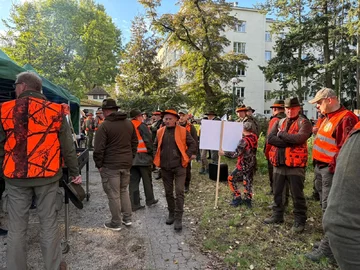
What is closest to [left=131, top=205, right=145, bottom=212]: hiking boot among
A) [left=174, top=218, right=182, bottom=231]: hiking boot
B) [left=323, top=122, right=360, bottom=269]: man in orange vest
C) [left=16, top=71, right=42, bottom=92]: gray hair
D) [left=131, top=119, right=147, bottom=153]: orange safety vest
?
[left=131, top=119, right=147, bottom=153]: orange safety vest

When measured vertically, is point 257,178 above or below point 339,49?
below

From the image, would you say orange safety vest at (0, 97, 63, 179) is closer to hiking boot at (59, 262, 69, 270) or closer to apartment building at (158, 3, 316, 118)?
hiking boot at (59, 262, 69, 270)

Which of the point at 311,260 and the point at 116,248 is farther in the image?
the point at 116,248

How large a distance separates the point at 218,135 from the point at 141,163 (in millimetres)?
1643

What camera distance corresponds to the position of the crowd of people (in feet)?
3.65

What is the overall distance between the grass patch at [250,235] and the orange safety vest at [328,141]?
1.30 metres

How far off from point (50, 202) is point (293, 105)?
12.0 ft

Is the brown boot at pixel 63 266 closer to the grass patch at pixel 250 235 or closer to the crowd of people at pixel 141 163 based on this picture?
the crowd of people at pixel 141 163

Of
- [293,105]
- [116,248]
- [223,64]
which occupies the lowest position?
[116,248]

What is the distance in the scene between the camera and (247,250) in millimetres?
3725

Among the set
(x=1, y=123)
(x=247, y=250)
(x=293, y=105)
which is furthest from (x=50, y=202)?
(x=293, y=105)

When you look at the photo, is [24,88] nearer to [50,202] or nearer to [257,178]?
[50,202]

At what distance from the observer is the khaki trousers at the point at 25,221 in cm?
279

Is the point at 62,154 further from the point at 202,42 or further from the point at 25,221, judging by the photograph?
the point at 202,42
